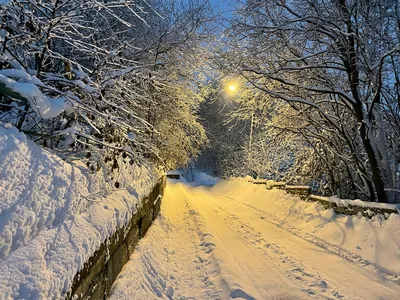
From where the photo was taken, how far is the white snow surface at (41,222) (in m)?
1.77

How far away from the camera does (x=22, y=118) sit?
2.81 meters

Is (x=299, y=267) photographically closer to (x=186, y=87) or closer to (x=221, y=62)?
(x=221, y=62)

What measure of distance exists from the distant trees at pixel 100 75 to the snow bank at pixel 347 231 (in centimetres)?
383

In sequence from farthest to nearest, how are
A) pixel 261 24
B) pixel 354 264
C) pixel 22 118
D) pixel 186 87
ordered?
pixel 186 87, pixel 261 24, pixel 354 264, pixel 22 118

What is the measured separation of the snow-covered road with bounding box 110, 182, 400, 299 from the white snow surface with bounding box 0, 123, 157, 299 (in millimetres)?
1107

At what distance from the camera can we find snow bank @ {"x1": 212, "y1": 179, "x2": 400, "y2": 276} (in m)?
4.93

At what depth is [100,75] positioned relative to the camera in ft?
11.3

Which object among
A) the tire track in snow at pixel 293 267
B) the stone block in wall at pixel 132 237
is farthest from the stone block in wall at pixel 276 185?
the stone block in wall at pixel 132 237

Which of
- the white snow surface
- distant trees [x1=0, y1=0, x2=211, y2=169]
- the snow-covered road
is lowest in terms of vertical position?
the snow-covered road

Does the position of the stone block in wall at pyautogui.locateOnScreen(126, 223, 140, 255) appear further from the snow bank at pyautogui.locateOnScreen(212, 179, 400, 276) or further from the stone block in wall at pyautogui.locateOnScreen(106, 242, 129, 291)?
the snow bank at pyautogui.locateOnScreen(212, 179, 400, 276)

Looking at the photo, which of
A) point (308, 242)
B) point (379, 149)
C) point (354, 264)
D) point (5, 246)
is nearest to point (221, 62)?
point (379, 149)

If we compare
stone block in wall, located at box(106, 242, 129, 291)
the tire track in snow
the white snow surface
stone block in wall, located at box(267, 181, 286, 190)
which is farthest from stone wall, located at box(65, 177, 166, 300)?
stone block in wall, located at box(267, 181, 286, 190)

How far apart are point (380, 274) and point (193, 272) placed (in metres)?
2.79

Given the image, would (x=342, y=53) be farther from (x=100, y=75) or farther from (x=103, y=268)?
(x=103, y=268)
